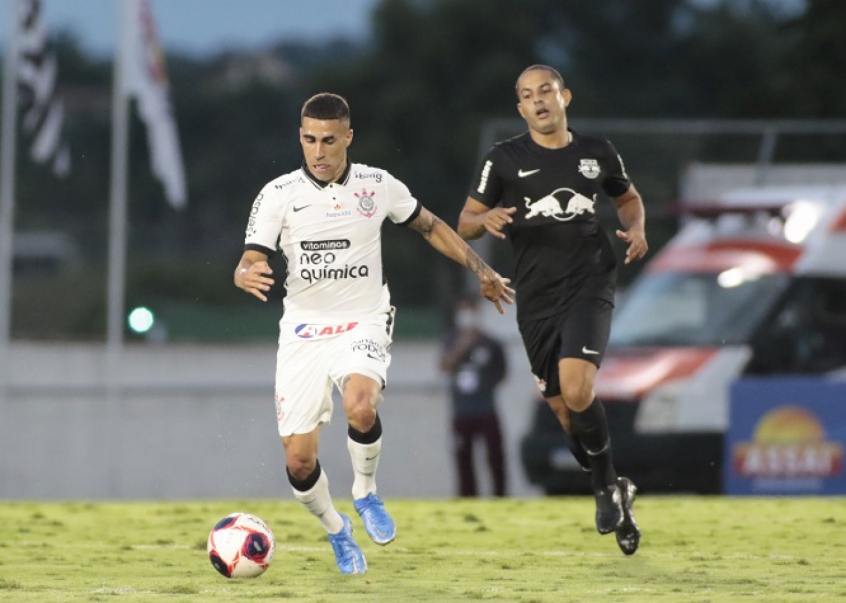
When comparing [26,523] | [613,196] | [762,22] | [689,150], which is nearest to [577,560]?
[613,196]

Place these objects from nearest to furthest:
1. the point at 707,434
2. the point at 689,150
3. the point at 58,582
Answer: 1. the point at 58,582
2. the point at 707,434
3. the point at 689,150

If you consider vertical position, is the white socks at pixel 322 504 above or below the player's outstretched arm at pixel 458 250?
below

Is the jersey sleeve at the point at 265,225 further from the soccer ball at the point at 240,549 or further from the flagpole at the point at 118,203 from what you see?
the flagpole at the point at 118,203

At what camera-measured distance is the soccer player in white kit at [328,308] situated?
8508 mm

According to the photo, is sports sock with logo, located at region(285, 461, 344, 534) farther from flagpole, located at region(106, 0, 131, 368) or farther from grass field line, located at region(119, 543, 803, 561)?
flagpole, located at region(106, 0, 131, 368)

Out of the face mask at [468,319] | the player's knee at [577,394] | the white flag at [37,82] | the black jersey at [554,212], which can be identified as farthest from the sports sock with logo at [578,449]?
the white flag at [37,82]

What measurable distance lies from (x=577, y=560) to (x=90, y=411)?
11.6 metres

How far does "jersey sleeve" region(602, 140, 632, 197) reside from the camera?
9492 mm

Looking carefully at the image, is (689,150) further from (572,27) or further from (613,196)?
(572,27)

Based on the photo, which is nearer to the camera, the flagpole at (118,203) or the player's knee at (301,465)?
the player's knee at (301,465)

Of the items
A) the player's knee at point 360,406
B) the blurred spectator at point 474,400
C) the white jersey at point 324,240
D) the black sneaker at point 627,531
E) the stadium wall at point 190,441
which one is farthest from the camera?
A: the stadium wall at point 190,441

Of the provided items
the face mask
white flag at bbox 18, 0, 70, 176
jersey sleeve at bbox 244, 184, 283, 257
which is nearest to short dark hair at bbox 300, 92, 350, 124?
jersey sleeve at bbox 244, 184, 283, 257

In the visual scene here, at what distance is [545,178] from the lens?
9.33m

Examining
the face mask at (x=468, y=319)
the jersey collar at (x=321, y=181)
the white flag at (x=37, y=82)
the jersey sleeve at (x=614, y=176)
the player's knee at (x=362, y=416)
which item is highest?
the white flag at (x=37, y=82)
